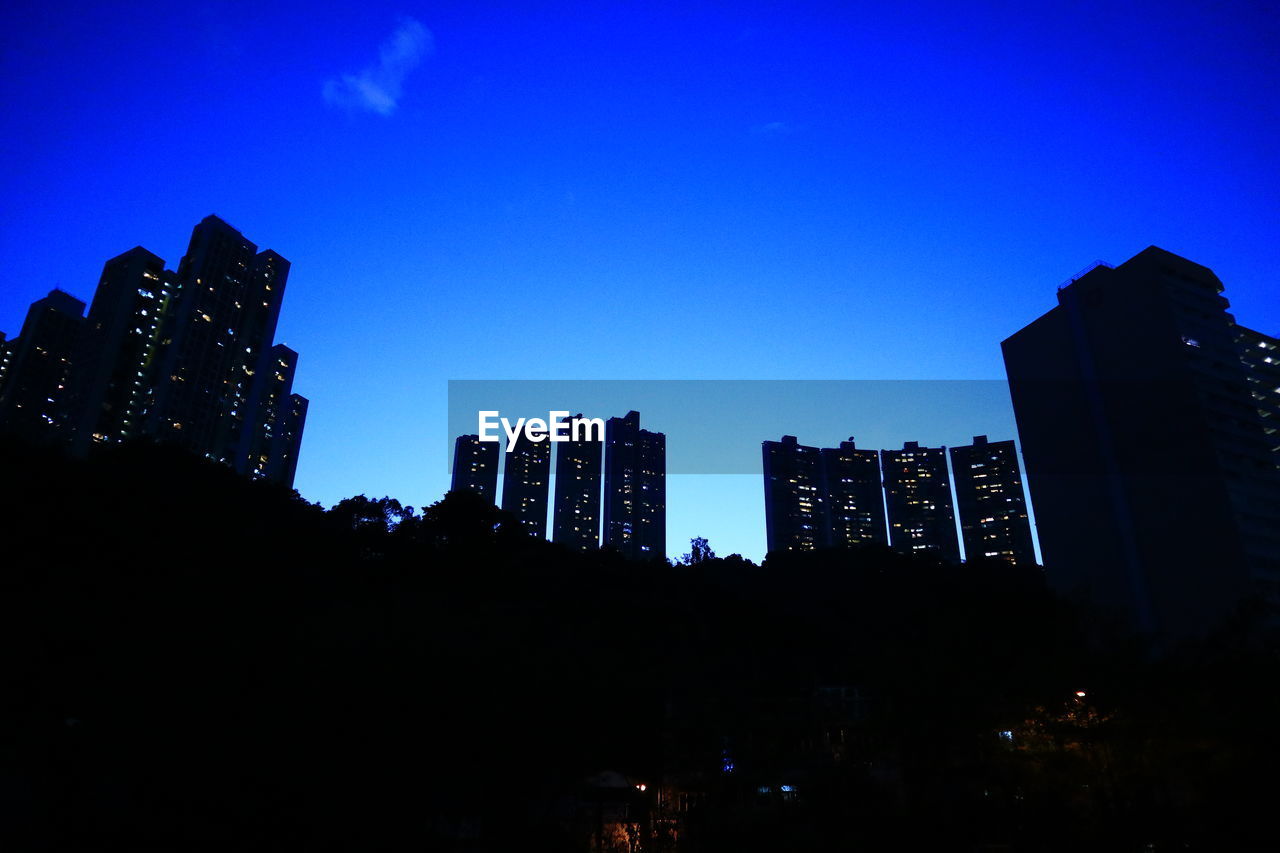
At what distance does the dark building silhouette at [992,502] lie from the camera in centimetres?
9800

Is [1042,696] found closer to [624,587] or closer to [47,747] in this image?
[47,747]

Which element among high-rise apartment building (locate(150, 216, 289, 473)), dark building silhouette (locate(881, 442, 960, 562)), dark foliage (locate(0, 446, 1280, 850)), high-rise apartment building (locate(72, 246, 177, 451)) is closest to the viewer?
dark foliage (locate(0, 446, 1280, 850))

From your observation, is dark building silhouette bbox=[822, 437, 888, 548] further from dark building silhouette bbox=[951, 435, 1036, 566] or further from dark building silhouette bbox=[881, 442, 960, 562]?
dark building silhouette bbox=[951, 435, 1036, 566]

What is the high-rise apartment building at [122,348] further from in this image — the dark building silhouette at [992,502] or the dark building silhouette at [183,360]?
the dark building silhouette at [992,502]

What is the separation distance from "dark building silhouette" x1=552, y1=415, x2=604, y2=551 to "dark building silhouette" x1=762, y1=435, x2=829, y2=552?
25.0 m

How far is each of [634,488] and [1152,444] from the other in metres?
66.4

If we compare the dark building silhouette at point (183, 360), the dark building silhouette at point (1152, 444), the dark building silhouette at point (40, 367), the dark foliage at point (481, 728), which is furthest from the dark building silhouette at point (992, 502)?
the dark building silhouette at point (40, 367)

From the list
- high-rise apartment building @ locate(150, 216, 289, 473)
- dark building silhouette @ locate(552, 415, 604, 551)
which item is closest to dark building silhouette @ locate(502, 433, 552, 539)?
dark building silhouette @ locate(552, 415, 604, 551)

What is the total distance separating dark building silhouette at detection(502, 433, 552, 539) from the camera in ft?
332

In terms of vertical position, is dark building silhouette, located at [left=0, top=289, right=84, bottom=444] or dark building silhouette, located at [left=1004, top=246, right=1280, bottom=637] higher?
dark building silhouette, located at [left=0, top=289, right=84, bottom=444]

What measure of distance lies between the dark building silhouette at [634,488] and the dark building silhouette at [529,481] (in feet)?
29.0

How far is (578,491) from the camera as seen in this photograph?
10156 cm

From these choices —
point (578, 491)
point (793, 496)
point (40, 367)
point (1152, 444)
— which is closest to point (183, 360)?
point (40, 367)

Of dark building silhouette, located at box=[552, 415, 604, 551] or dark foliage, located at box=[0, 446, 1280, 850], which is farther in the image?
dark building silhouette, located at box=[552, 415, 604, 551]
